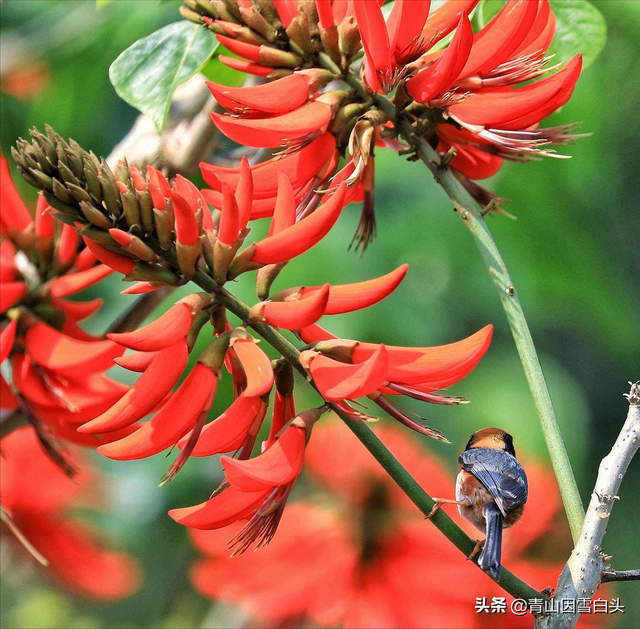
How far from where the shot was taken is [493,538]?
0.61m

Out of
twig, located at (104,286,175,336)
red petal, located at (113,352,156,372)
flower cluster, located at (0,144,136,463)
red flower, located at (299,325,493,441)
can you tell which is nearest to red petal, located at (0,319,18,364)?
flower cluster, located at (0,144,136,463)

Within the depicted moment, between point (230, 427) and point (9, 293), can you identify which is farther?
point (9, 293)

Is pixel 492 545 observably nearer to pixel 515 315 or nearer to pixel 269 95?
pixel 515 315

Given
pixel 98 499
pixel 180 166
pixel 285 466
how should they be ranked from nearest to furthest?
1. pixel 285 466
2. pixel 180 166
3. pixel 98 499

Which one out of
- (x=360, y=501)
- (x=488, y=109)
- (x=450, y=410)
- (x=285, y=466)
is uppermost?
(x=488, y=109)

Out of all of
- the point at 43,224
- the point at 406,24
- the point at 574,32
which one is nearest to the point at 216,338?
the point at 406,24

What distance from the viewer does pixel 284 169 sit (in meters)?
0.64

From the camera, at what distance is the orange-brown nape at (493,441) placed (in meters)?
0.88

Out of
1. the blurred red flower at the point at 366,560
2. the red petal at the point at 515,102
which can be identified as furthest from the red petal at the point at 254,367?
the blurred red flower at the point at 366,560

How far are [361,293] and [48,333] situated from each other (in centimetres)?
40

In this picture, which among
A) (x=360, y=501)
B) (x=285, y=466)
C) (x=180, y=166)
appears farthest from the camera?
(x=360, y=501)

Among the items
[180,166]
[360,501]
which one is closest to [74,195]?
[180,166]

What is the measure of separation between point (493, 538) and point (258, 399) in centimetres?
22

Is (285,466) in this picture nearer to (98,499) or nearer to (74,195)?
(74,195)
